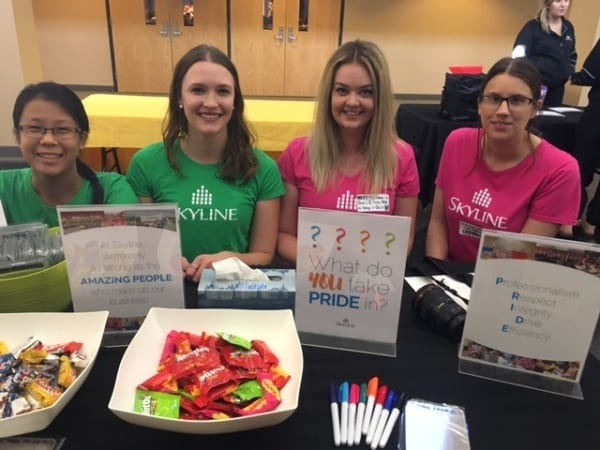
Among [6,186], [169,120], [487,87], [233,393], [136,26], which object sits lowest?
[233,393]

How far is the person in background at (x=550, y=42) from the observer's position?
3816mm

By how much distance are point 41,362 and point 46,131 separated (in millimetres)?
604

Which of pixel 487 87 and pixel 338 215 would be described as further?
pixel 487 87

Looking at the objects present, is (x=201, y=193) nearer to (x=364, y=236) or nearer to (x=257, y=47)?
(x=364, y=236)

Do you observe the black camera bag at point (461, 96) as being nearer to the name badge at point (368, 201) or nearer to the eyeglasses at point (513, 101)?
the eyeglasses at point (513, 101)

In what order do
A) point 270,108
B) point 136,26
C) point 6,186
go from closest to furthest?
1. point 6,186
2. point 270,108
3. point 136,26

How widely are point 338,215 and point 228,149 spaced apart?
2.19ft

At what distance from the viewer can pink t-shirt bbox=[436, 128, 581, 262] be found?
54.9 inches

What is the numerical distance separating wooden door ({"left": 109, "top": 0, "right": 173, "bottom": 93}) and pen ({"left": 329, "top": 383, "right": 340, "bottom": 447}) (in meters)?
5.64

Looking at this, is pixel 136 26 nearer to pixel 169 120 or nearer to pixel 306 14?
pixel 306 14

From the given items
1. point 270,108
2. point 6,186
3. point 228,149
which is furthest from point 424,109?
point 6,186

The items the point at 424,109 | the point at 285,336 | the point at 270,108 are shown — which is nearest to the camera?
the point at 285,336

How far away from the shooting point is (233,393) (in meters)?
0.68

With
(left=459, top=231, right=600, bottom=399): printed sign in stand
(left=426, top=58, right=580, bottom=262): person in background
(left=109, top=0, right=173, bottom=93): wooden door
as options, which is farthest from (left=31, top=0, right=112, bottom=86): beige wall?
(left=459, top=231, right=600, bottom=399): printed sign in stand
